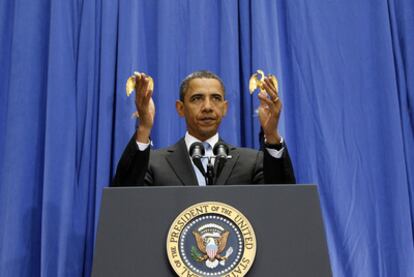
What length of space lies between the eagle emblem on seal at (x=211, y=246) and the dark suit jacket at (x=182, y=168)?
0.48 meters

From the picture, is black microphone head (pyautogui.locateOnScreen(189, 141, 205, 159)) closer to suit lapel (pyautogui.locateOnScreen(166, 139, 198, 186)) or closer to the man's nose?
suit lapel (pyautogui.locateOnScreen(166, 139, 198, 186))

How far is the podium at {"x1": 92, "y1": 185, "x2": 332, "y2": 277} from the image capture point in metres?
1.13

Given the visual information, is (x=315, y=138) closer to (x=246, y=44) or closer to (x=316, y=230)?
(x=246, y=44)

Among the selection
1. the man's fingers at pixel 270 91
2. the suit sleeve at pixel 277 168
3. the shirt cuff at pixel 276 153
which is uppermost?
the man's fingers at pixel 270 91

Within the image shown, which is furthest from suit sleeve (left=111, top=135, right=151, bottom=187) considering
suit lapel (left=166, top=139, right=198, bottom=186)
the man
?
suit lapel (left=166, top=139, right=198, bottom=186)

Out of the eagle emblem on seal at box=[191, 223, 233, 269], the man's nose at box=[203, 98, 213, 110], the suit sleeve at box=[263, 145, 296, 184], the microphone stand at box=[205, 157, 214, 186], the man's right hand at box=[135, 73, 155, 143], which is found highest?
the man's nose at box=[203, 98, 213, 110]

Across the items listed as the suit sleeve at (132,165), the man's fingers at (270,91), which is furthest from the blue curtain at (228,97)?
the man's fingers at (270,91)

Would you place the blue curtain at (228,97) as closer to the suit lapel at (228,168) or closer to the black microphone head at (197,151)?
the suit lapel at (228,168)

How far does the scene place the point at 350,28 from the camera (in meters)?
2.70

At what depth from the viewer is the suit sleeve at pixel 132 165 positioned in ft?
5.57

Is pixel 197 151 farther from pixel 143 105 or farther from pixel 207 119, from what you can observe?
pixel 207 119

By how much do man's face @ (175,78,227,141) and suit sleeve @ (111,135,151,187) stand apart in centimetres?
40

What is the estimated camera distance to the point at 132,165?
5.59 feet

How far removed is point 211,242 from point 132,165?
64 cm
